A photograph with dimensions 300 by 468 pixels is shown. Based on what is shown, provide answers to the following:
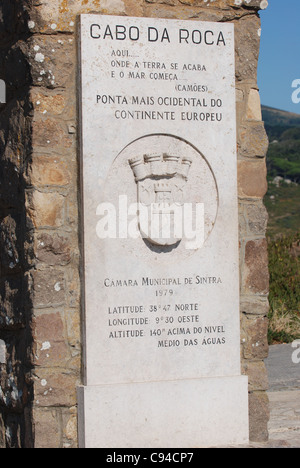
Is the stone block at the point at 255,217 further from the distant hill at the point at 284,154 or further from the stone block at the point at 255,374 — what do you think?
the distant hill at the point at 284,154

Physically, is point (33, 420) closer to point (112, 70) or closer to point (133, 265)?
point (133, 265)

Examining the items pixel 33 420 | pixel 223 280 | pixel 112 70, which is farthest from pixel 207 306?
pixel 112 70

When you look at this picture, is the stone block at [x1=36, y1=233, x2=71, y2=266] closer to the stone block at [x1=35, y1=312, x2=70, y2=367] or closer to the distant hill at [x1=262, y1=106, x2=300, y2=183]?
the stone block at [x1=35, y1=312, x2=70, y2=367]

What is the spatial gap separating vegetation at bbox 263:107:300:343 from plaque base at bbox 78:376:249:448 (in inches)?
170

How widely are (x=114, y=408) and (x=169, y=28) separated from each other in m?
2.05

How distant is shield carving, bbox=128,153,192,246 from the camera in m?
4.20

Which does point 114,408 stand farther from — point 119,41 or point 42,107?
point 119,41

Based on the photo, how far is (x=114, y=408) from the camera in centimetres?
408

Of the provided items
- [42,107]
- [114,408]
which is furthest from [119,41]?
[114,408]

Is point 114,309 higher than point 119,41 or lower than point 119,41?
lower

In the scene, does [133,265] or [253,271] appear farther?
[253,271]

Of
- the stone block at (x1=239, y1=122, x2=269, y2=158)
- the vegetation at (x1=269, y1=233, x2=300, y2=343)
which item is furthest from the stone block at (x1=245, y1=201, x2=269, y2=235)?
the vegetation at (x1=269, y1=233, x2=300, y2=343)

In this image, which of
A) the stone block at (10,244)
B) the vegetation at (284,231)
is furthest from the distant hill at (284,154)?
the stone block at (10,244)
